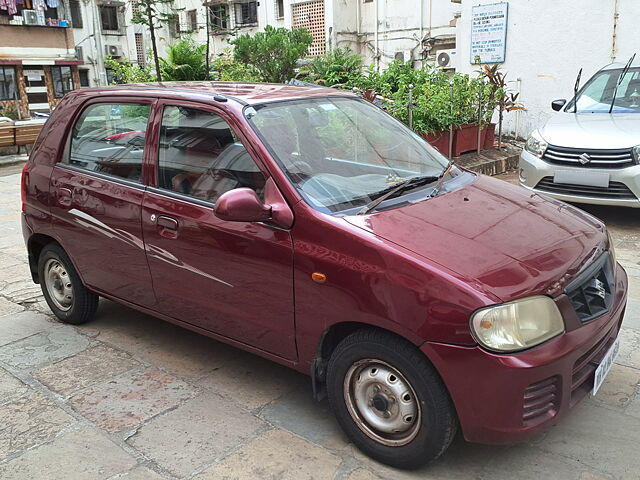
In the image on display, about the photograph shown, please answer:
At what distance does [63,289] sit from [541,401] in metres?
3.44

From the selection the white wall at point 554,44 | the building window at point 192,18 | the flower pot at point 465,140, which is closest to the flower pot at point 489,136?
the flower pot at point 465,140

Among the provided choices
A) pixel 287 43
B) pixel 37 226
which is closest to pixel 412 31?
pixel 287 43

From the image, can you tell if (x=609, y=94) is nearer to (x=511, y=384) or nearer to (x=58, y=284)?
(x=511, y=384)

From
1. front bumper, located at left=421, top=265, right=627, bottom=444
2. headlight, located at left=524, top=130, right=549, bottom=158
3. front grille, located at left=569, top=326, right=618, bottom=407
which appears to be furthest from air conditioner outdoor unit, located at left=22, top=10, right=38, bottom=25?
front grille, located at left=569, top=326, right=618, bottom=407

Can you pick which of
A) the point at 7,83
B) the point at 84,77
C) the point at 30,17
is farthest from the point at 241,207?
the point at 84,77

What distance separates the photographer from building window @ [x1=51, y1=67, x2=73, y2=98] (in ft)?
102

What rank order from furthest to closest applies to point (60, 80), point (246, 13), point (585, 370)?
point (60, 80), point (246, 13), point (585, 370)

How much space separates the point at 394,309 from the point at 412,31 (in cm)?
1994

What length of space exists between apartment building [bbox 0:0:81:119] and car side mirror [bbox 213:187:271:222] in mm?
29663

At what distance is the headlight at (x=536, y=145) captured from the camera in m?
6.53

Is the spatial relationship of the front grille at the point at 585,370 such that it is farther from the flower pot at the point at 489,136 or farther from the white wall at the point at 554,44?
the white wall at the point at 554,44

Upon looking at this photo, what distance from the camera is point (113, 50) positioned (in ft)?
110

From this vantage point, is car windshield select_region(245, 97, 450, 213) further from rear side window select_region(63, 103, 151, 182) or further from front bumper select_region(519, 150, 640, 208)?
front bumper select_region(519, 150, 640, 208)

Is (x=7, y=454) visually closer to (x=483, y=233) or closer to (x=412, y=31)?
(x=483, y=233)
